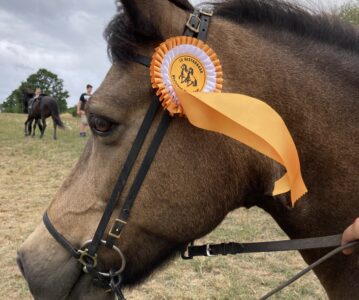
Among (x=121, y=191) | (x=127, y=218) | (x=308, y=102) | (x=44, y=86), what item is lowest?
(x=44, y=86)

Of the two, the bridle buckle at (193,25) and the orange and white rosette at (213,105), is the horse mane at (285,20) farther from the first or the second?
the orange and white rosette at (213,105)

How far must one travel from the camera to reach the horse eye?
167cm

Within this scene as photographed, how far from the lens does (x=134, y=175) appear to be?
5.45 feet

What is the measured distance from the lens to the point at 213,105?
1554mm

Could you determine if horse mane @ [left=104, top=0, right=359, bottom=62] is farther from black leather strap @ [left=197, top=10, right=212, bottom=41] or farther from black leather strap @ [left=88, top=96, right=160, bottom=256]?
black leather strap @ [left=88, top=96, right=160, bottom=256]

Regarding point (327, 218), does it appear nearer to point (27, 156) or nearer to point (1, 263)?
point (1, 263)

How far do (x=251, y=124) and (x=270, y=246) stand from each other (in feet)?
2.10

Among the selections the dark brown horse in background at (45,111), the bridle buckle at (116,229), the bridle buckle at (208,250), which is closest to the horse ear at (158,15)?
the bridle buckle at (116,229)

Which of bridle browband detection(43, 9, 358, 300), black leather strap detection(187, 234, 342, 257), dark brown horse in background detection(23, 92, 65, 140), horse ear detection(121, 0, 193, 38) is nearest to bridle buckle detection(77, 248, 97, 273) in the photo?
bridle browband detection(43, 9, 358, 300)

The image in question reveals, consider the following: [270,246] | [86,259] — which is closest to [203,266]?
[270,246]

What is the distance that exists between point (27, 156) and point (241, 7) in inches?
469

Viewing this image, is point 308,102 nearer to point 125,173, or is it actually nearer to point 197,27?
point 197,27

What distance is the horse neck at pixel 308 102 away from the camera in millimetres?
1678

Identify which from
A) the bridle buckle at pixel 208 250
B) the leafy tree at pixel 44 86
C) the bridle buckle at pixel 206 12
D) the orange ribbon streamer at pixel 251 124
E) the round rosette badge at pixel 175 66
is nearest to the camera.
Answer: the orange ribbon streamer at pixel 251 124
